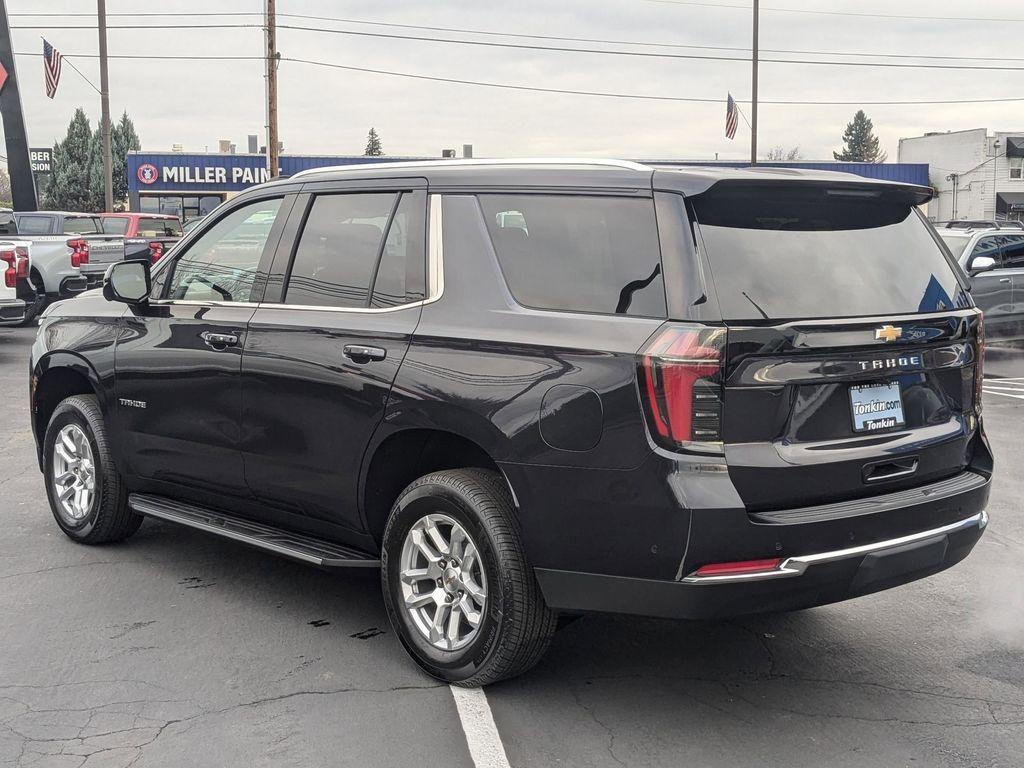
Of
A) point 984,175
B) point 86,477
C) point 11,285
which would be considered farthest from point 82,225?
point 984,175

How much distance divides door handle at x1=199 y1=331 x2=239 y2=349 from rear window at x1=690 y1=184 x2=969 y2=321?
228cm

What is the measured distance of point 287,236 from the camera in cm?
502

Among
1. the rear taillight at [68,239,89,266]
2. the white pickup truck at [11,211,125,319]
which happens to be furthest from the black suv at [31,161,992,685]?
the rear taillight at [68,239,89,266]

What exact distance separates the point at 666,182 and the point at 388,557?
177cm

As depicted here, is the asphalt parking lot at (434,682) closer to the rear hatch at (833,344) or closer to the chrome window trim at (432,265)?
the rear hatch at (833,344)

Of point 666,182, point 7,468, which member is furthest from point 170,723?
point 7,468

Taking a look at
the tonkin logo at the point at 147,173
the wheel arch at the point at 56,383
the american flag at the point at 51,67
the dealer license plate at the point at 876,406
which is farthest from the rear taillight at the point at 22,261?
the tonkin logo at the point at 147,173

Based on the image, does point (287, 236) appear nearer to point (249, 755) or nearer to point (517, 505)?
point (517, 505)

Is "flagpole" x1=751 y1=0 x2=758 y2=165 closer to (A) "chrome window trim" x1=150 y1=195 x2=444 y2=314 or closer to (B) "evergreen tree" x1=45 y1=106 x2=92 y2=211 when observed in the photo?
(A) "chrome window trim" x1=150 y1=195 x2=444 y2=314

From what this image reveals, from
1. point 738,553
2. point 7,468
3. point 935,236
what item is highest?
point 935,236

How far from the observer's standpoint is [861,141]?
403 ft

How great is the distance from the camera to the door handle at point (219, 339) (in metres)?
5.02

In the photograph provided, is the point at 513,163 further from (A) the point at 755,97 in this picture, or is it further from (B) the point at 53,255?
(A) the point at 755,97

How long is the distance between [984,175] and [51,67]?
152 feet
